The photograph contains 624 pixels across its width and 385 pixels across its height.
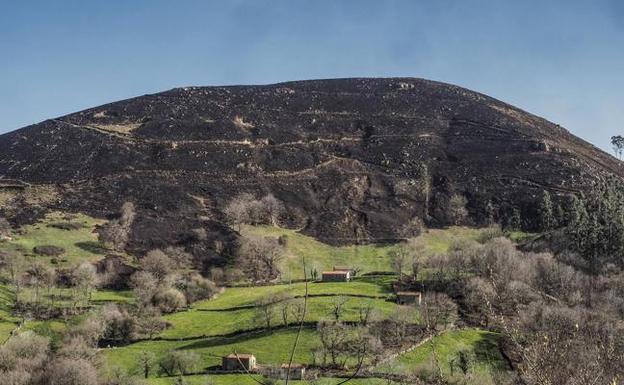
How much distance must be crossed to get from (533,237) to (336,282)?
60159 mm

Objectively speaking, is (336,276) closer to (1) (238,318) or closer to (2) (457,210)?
(1) (238,318)

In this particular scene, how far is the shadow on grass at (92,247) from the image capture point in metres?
138

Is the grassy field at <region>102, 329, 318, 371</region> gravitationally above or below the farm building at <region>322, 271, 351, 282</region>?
below

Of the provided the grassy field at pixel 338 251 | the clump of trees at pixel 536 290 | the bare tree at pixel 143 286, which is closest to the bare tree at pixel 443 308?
the clump of trees at pixel 536 290

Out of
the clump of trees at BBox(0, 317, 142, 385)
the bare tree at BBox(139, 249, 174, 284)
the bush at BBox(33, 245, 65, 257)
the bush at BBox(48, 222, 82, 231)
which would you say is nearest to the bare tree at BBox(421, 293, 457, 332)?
the clump of trees at BBox(0, 317, 142, 385)

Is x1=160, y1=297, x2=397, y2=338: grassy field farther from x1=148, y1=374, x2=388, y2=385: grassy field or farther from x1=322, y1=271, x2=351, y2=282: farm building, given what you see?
x1=148, y1=374, x2=388, y2=385: grassy field

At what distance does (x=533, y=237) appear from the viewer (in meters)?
153

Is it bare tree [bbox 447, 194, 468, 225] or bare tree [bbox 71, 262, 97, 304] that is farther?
bare tree [bbox 447, 194, 468, 225]

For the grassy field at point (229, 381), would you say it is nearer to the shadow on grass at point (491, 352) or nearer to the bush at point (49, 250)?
the shadow on grass at point (491, 352)

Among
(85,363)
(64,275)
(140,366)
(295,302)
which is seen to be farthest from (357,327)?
(64,275)

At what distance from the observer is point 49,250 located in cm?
13438

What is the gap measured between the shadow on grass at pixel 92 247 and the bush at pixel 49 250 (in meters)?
4.52

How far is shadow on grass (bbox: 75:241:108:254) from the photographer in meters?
138

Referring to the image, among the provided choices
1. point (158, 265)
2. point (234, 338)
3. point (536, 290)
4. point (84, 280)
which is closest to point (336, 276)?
point (234, 338)
